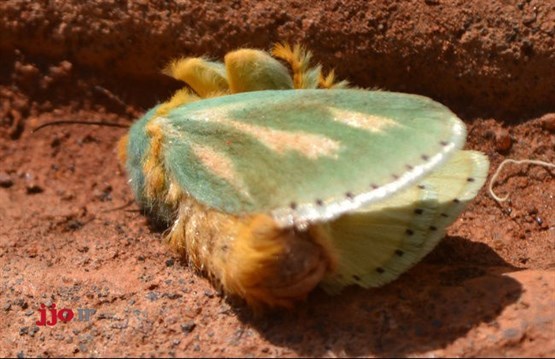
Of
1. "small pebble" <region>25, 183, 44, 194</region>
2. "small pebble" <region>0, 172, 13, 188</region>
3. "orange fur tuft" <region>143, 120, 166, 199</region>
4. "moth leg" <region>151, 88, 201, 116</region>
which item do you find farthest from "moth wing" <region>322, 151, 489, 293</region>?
"small pebble" <region>0, 172, 13, 188</region>

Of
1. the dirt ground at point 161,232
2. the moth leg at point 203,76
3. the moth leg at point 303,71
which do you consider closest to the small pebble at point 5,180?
the dirt ground at point 161,232

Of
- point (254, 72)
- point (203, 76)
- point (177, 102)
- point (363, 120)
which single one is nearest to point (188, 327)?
point (363, 120)

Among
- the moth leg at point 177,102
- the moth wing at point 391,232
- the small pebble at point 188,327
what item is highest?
the moth wing at point 391,232

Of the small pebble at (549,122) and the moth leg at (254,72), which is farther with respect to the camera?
the small pebble at (549,122)

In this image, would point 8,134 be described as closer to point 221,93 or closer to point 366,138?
point 221,93

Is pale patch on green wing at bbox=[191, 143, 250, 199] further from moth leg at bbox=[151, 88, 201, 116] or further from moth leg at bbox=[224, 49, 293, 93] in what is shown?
moth leg at bbox=[224, 49, 293, 93]

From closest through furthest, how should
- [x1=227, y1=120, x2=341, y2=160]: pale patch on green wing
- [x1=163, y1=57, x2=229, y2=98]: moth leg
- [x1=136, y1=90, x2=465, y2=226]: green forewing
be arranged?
[x1=136, y1=90, x2=465, y2=226]: green forewing, [x1=227, y1=120, x2=341, y2=160]: pale patch on green wing, [x1=163, y1=57, x2=229, y2=98]: moth leg

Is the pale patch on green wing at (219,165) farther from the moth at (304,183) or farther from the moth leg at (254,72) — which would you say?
the moth leg at (254,72)
